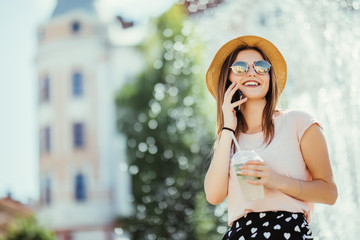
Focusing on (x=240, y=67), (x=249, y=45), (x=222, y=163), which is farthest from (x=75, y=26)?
(x=222, y=163)

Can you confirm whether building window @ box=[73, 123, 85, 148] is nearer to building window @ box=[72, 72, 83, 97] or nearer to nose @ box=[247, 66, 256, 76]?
building window @ box=[72, 72, 83, 97]

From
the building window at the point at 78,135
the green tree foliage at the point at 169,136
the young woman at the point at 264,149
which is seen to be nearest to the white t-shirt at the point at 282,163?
the young woman at the point at 264,149

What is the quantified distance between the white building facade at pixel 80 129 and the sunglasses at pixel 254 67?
78.2 ft

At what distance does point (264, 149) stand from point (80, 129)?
987 inches

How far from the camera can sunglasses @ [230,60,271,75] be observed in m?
2.52

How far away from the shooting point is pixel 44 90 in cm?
2756

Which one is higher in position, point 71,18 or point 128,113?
point 71,18

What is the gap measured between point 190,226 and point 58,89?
11090 millimetres

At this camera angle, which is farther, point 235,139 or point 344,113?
point 344,113

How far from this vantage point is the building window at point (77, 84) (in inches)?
1067

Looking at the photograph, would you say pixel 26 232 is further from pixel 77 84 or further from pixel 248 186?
pixel 248 186

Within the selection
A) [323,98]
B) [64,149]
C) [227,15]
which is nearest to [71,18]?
[64,149]

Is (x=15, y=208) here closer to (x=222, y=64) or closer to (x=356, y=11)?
(x=356, y=11)

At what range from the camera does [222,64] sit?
269 centimetres
